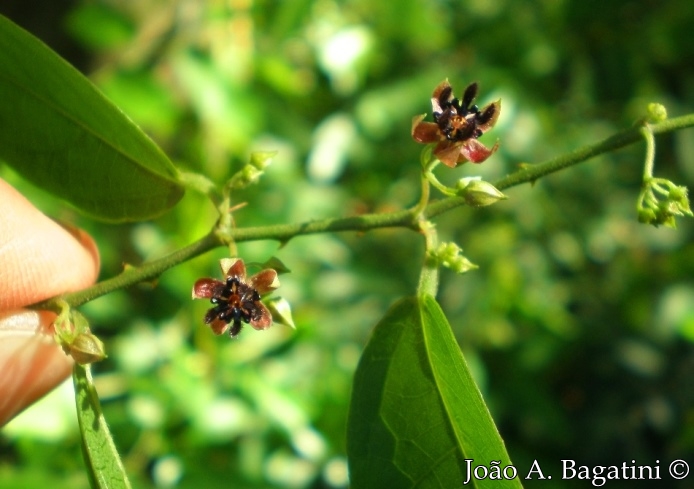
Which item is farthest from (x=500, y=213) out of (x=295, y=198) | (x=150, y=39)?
(x=150, y=39)

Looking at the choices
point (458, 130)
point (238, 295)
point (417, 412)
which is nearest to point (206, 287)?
point (238, 295)

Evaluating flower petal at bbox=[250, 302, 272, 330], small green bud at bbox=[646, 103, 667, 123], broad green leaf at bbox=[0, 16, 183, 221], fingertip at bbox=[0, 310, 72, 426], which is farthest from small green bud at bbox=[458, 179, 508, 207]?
fingertip at bbox=[0, 310, 72, 426]

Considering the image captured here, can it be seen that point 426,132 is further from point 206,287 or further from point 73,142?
point 73,142

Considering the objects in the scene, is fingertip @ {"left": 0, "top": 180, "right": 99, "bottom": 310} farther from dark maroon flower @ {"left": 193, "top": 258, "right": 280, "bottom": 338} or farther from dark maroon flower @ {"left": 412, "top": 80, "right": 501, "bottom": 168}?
dark maroon flower @ {"left": 412, "top": 80, "right": 501, "bottom": 168}

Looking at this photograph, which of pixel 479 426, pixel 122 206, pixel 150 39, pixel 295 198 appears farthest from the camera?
pixel 150 39

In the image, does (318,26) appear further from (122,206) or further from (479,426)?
(479,426)

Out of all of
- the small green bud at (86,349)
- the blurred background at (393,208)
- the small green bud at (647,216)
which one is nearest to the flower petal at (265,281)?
the small green bud at (86,349)

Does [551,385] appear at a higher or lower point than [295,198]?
lower

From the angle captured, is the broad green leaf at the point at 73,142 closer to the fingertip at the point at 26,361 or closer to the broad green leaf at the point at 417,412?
the fingertip at the point at 26,361
